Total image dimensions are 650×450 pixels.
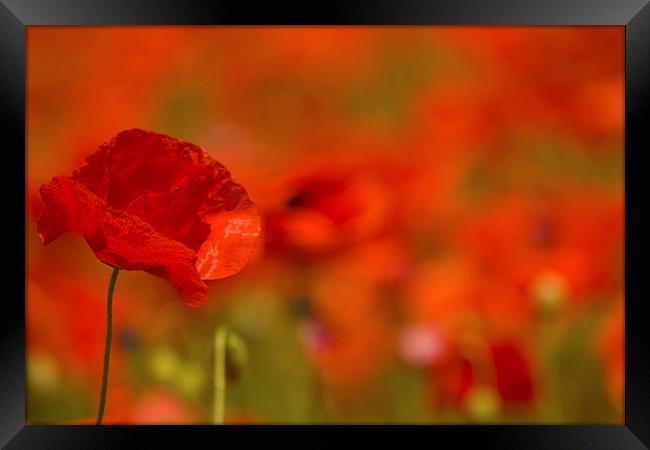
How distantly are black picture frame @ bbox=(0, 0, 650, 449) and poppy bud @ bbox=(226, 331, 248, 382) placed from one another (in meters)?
0.07

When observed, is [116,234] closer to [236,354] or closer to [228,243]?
[228,243]

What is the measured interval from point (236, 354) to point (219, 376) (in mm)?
34

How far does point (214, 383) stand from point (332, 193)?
10.8 inches

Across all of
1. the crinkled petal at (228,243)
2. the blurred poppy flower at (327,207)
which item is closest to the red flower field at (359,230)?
the blurred poppy flower at (327,207)

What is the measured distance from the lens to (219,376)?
1.11 m

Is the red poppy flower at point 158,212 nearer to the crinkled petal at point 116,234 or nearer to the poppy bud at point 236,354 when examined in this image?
the crinkled petal at point 116,234

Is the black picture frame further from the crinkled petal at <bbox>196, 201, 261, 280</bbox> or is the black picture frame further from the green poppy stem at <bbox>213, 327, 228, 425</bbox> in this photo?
the crinkled petal at <bbox>196, 201, 261, 280</bbox>

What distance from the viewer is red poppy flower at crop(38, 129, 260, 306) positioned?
0.80m

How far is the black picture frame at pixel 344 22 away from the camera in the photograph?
104 centimetres

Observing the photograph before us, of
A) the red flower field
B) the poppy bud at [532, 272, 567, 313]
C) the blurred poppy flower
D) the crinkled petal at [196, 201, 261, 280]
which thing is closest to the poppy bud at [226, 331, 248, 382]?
the red flower field

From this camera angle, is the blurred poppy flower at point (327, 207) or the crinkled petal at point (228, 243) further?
the blurred poppy flower at point (327, 207)

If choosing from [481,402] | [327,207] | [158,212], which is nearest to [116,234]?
[158,212]

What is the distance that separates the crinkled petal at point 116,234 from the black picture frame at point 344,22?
267 millimetres

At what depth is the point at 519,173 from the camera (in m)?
1.11
